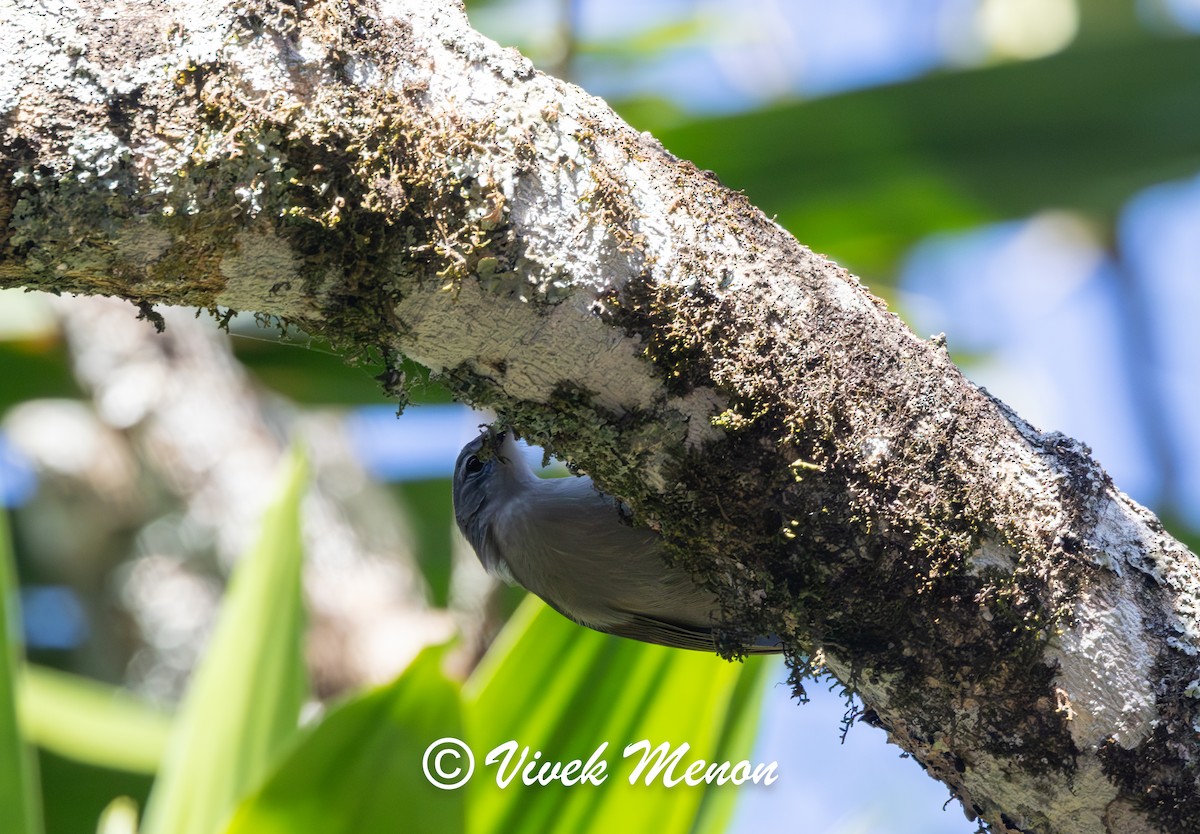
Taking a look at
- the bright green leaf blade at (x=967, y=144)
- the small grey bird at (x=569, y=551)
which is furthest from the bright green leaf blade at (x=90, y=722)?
the bright green leaf blade at (x=967, y=144)

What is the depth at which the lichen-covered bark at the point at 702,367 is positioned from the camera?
108cm

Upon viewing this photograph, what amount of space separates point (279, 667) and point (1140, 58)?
11.2 feet

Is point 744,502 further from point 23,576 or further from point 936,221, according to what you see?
point 23,576

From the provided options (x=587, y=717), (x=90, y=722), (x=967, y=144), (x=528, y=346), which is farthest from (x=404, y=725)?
(x=967, y=144)

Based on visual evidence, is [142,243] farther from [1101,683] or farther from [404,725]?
[404,725]

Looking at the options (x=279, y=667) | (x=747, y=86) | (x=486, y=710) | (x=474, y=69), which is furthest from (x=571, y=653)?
(x=747, y=86)

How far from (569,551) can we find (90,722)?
2.48 m

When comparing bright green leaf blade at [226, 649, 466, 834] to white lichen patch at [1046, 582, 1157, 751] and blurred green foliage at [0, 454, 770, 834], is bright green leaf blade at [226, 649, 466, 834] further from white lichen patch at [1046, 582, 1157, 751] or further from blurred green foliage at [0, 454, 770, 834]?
white lichen patch at [1046, 582, 1157, 751]

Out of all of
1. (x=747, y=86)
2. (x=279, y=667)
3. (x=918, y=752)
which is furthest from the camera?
(x=747, y=86)

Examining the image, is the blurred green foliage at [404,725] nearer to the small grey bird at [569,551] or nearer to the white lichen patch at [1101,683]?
the small grey bird at [569,551]

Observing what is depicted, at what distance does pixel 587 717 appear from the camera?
2387mm

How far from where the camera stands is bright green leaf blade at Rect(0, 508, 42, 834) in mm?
2225

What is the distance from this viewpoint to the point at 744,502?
121 cm

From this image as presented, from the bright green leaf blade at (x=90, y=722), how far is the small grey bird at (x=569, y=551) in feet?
6.98
